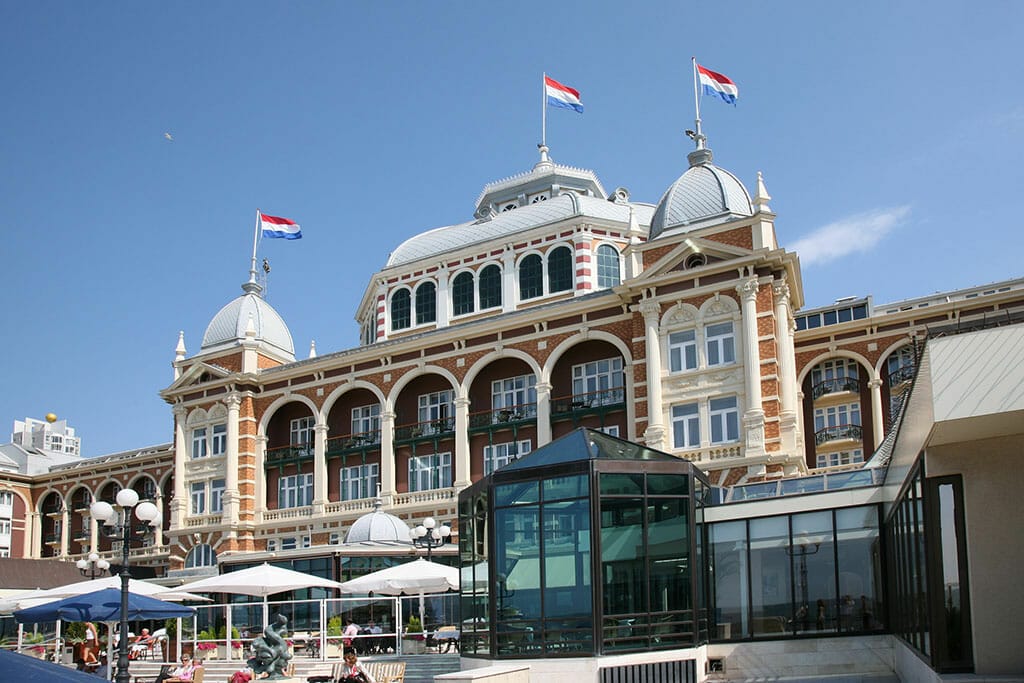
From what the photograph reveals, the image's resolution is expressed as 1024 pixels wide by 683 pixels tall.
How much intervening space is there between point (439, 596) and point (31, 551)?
139ft

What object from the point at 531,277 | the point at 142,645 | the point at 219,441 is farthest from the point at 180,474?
the point at 142,645

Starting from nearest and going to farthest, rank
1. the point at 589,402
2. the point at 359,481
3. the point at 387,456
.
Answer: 1. the point at 589,402
2. the point at 387,456
3. the point at 359,481

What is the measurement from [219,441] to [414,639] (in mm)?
24392

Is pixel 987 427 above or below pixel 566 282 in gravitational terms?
below

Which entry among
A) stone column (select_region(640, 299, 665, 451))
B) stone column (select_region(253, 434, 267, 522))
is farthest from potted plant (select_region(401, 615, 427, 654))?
stone column (select_region(253, 434, 267, 522))

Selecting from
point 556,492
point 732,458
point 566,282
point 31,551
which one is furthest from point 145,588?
point 31,551

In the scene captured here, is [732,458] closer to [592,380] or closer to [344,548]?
[592,380]

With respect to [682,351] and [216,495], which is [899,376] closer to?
[682,351]

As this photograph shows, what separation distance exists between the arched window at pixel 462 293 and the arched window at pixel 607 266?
6.40 meters

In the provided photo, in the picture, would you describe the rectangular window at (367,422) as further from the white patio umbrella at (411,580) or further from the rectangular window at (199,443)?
the white patio umbrella at (411,580)

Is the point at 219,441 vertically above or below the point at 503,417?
below

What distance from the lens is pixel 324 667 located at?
88.7 feet

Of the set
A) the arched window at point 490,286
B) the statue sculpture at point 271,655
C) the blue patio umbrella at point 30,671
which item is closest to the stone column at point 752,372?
the arched window at point 490,286

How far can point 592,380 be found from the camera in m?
43.9
